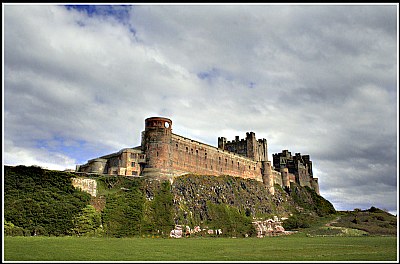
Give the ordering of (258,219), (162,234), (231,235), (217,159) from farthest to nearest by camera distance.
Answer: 1. (217,159)
2. (258,219)
3. (231,235)
4. (162,234)

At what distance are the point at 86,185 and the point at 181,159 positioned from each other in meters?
26.1

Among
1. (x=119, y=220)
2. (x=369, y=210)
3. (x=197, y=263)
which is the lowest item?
(x=369, y=210)

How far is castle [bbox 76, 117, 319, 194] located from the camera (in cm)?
7231

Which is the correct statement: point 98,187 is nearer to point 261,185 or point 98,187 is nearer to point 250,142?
point 261,185

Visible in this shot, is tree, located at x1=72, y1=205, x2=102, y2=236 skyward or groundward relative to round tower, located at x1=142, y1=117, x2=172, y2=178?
groundward

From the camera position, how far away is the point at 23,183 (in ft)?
173

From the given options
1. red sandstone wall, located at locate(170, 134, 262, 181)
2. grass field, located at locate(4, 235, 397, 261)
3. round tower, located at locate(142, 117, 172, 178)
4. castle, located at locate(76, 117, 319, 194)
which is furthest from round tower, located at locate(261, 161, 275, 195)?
grass field, located at locate(4, 235, 397, 261)

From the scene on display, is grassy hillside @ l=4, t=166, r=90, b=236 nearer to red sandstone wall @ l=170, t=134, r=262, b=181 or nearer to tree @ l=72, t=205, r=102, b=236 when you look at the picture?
tree @ l=72, t=205, r=102, b=236

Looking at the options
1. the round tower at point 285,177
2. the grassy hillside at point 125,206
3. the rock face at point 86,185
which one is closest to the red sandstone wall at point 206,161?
the grassy hillside at point 125,206

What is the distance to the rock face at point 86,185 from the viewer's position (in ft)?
193

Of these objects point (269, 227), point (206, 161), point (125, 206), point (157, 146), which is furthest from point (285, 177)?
point (125, 206)

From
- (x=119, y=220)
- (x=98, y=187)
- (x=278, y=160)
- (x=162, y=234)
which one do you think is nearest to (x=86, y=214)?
(x=119, y=220)

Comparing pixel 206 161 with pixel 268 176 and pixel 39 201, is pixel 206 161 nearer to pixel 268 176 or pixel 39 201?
pixel 268 176

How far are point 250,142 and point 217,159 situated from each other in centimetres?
2511
